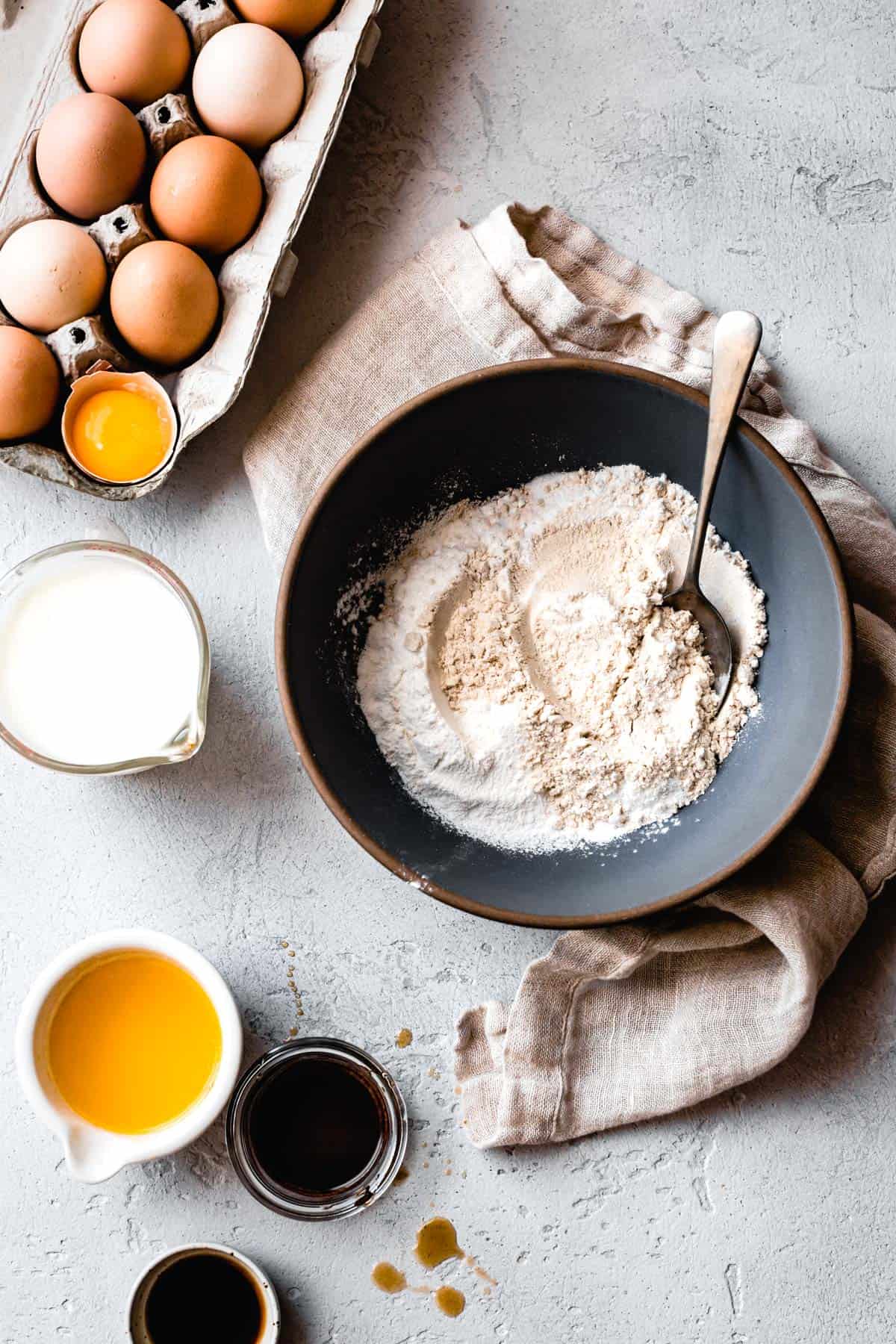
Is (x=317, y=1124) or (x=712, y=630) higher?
(x=712, y=630)

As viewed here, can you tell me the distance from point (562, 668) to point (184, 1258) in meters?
0.82

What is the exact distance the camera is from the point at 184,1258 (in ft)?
4.24

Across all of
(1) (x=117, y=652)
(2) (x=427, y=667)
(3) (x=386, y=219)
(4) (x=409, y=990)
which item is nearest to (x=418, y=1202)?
(4) (x=409, y=990)

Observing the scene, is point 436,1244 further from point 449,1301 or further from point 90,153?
point 90,153

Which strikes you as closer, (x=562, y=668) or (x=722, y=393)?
(x=722, y=393)

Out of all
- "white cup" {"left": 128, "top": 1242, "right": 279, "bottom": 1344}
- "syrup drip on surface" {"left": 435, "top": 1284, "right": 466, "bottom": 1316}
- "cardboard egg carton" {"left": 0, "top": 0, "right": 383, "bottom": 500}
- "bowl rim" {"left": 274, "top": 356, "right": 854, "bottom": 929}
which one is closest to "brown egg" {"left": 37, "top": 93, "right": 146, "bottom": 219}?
"cardboard egg carton" {"left": 0, "top": 0, "right": 383, "bottom": 500}

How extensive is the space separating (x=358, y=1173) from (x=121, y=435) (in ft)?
3.02

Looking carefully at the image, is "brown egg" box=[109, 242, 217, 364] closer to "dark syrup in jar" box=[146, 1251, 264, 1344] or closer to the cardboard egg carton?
the cardboard egg carton

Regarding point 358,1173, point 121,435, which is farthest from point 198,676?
point 358,1173

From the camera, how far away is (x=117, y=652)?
4.20ft

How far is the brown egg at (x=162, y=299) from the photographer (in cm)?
124

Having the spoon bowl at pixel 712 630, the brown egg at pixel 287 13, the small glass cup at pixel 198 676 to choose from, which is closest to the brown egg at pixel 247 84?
the brown egg at pixel 287 13

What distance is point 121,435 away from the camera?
4.21 ft

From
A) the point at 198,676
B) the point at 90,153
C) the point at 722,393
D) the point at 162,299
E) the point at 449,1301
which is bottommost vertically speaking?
the point at 449,1301
